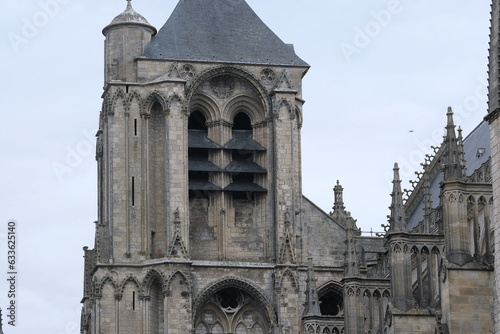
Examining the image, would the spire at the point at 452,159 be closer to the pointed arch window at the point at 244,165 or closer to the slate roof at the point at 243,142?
the pointed arch window at the point at 244,165

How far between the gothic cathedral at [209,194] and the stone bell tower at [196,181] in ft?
0.18

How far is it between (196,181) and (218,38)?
6.16m

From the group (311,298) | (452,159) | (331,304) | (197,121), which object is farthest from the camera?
(197,121)

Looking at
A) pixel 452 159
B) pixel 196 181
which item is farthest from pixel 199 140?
pixel 452 159

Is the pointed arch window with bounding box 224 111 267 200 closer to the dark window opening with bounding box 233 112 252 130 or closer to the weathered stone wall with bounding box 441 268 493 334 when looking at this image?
the dark window opening with bounding box 233 112 252 130

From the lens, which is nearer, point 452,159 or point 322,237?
point 452,159

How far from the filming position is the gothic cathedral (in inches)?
3091

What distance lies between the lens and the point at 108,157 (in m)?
80.2

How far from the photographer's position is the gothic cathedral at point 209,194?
78.5 meters

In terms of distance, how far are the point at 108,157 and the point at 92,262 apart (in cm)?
597

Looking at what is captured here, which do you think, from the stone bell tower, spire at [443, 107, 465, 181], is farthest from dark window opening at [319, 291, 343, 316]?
spire at [443, 107, 465, 181]

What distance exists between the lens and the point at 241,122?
273ft

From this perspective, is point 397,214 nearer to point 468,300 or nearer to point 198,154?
point 468,300

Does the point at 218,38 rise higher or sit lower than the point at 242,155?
higher
